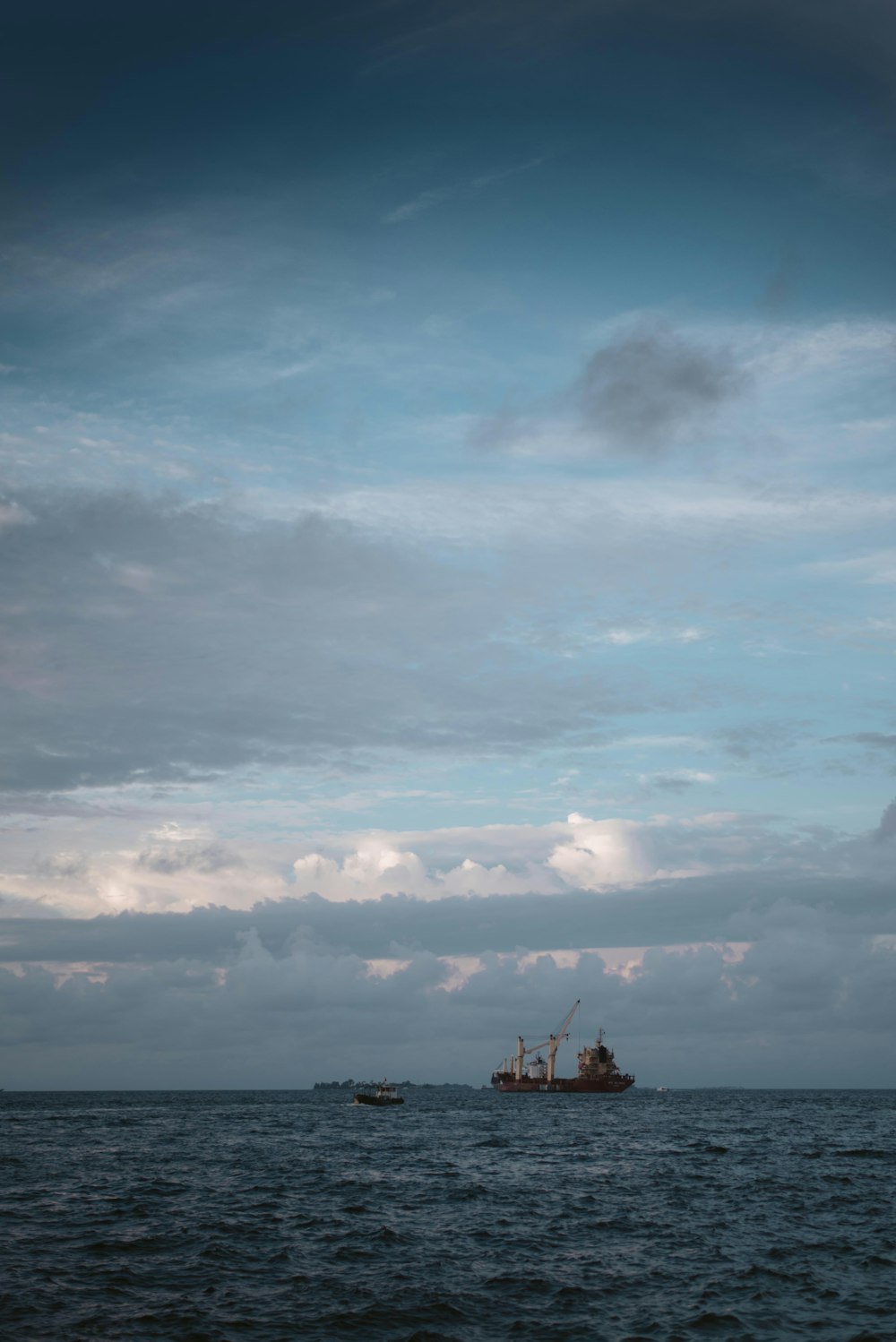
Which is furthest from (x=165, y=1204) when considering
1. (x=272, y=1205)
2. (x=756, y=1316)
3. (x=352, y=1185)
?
(x=756, y=1316)

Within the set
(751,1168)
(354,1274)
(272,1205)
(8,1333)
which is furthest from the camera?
(751,1168)

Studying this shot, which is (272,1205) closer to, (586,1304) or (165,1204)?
(165,1204)

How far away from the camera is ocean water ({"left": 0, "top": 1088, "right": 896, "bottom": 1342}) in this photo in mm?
32156

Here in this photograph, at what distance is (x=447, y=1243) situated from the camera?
1752 inches

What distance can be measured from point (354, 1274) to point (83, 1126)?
110040 millimetres

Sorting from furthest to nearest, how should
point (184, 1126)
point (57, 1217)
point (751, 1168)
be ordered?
1. point (184, 1126)
2. point (751, 1168)
3. point (57, 1217)

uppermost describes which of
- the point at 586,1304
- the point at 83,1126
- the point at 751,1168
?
the point at 586,1304

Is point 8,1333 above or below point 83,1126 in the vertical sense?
above

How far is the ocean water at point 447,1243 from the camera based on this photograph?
3216 cm

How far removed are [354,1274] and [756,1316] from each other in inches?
553

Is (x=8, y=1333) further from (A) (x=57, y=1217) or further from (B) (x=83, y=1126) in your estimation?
(B) (x=83, y=1126)

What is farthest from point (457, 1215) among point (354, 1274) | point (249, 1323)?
point (249, 1323)

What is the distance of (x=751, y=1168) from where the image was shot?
7619cm

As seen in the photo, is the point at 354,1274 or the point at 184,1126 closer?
the point at 354,1274
